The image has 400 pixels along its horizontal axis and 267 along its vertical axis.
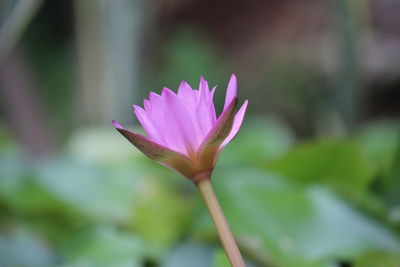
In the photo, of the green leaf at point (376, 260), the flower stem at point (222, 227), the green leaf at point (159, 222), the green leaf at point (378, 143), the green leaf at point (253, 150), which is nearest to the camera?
the flower stem at point (222, 227)

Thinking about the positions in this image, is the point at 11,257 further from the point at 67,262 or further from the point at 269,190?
the point at 269,190

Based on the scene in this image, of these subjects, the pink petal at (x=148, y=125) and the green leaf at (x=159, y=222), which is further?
the green leaf at (x=159, y=222)

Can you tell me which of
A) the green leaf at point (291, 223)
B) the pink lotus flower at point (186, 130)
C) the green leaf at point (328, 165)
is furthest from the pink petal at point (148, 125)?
the green leaf at point (328, 165)

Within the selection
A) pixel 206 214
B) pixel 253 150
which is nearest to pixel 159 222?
pixel 206 214

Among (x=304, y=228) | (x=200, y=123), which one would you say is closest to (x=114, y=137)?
(x=304, y=228)

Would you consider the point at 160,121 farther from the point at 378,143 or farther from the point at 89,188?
the point at 378,143

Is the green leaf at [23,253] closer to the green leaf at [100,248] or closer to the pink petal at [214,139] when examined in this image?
the green leaf at [100,248]

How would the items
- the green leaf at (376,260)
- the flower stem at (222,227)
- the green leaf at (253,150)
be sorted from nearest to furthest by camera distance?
the flower stem at (222,227), the green leaf at (376,260), the green leaf at (253,150)
